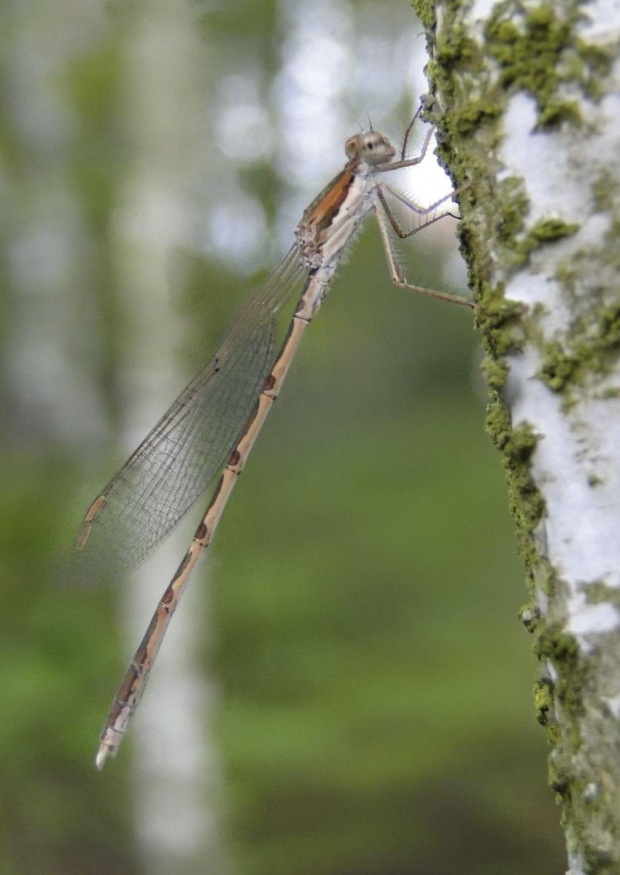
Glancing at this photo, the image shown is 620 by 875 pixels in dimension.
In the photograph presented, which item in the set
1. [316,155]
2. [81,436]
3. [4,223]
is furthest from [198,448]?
[316,155]

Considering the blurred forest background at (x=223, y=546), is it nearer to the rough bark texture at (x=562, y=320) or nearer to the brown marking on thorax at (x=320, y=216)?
the brown marking on thorax at (x=320, y=216)

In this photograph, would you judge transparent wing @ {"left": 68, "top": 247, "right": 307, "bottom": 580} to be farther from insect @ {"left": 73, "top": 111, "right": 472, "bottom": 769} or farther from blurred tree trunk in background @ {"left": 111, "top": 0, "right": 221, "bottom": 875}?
blurred tree trunk in background @ {"left": 111, "top": 0, "right": 221, "bottom": 875}

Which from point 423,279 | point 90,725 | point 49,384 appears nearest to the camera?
point 423,279

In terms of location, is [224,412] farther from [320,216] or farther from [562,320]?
[562,320]

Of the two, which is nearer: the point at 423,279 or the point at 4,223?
the point at 423,279

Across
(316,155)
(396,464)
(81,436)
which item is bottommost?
(81,436)

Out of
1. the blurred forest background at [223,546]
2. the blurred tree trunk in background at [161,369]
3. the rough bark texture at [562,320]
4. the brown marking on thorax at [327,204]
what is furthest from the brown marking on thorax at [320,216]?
the blurred tree trunk in background at [161,369]

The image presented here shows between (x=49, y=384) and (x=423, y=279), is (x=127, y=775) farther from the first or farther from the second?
(x=49, y=384)

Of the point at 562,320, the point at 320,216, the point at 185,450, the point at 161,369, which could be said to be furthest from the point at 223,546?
the point at 562,320
